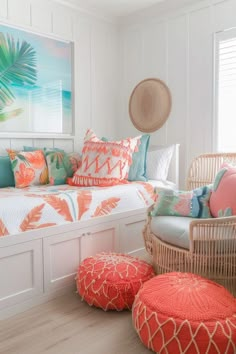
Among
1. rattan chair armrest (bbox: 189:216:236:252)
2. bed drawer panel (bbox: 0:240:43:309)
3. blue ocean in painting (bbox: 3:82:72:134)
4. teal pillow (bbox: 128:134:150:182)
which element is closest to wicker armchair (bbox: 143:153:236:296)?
rattan chair armrest (bbox: 189:216:236:252)

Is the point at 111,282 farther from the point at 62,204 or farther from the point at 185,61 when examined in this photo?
the point at 185,61

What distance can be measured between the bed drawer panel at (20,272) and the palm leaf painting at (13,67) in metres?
1.29

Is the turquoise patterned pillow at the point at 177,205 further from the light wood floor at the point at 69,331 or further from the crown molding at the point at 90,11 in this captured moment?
the crown molding at the point at 90,11

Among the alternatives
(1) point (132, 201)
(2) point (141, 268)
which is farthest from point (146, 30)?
(2) point (141, 268)

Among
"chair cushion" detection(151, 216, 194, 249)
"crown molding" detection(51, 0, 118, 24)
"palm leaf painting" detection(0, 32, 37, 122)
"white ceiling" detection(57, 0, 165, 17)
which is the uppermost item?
"white ceiling" detection(57, 0, 165, 17)

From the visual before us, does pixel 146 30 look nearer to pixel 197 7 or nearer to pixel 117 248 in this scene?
pixel 197 7

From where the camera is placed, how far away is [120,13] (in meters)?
3.49

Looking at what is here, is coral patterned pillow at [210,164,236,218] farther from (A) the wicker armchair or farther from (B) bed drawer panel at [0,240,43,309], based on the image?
(B) bed drawer panel at [0,240,43,309]

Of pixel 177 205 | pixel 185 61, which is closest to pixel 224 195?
pixel 177 205

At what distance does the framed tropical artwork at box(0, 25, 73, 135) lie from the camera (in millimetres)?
2773

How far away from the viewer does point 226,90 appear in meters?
2.90

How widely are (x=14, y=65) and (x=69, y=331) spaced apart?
2.13m

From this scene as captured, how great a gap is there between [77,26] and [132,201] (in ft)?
6.16

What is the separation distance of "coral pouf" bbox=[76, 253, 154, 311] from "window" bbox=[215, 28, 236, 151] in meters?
1.45
